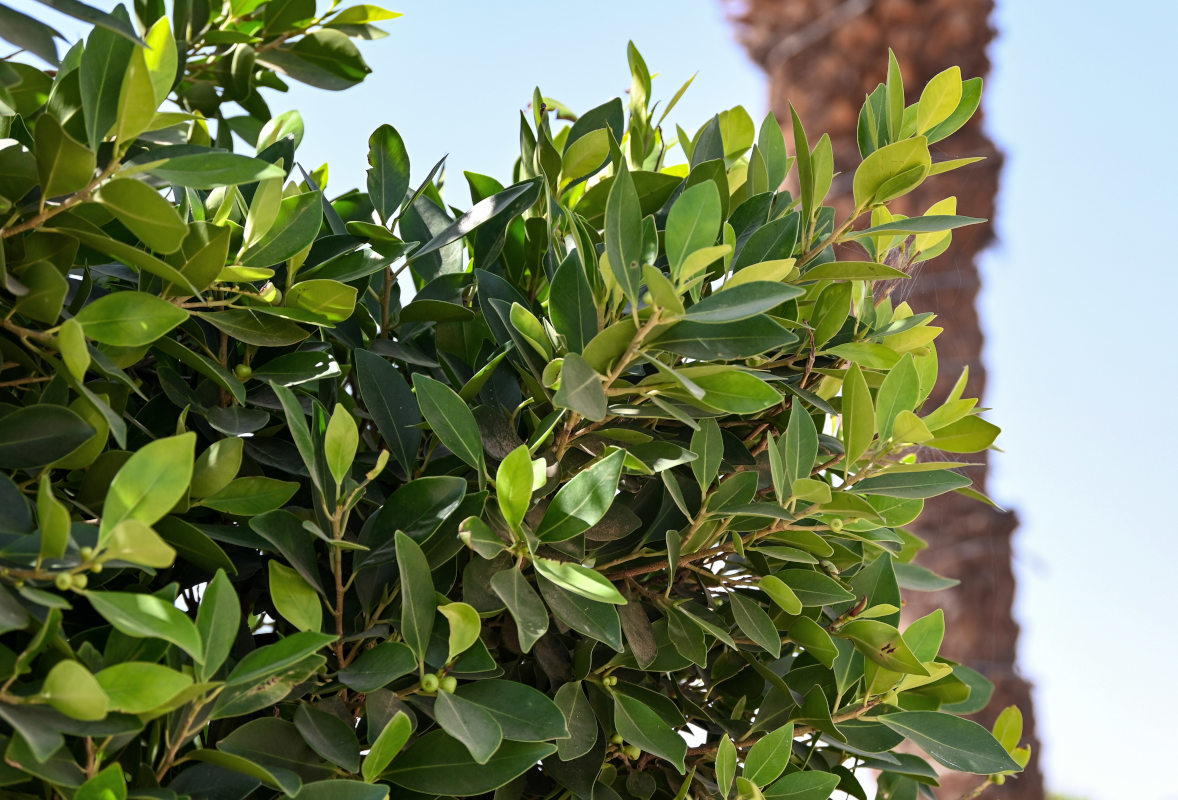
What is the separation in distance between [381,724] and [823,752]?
35 cm

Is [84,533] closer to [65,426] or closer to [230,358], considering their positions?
[65,426]

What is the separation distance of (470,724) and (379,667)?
0.05 m

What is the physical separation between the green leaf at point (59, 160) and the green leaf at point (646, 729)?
0.40 m

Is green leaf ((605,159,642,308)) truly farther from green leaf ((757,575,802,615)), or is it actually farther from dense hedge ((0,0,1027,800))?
green leaf ((757,575,802,615))

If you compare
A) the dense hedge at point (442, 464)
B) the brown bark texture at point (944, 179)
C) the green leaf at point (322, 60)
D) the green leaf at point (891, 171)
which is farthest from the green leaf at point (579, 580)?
the brown bark texture at point (944, 179)

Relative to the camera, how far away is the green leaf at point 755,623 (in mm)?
590

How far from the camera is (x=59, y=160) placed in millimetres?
427

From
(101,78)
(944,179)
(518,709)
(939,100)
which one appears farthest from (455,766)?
(944,179)

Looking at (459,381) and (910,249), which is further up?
(910,249)

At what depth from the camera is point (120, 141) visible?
17.4 inches

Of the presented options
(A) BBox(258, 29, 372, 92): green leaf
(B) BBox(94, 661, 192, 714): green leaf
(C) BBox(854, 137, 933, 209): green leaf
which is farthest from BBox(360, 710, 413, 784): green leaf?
(A) BBox(258, 29, 372, 92): green leaf

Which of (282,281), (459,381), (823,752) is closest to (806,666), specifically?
(823,752)

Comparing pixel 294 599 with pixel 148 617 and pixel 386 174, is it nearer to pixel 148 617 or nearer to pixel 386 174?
pixel 148 617

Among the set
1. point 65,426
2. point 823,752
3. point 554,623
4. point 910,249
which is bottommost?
point 823,752
